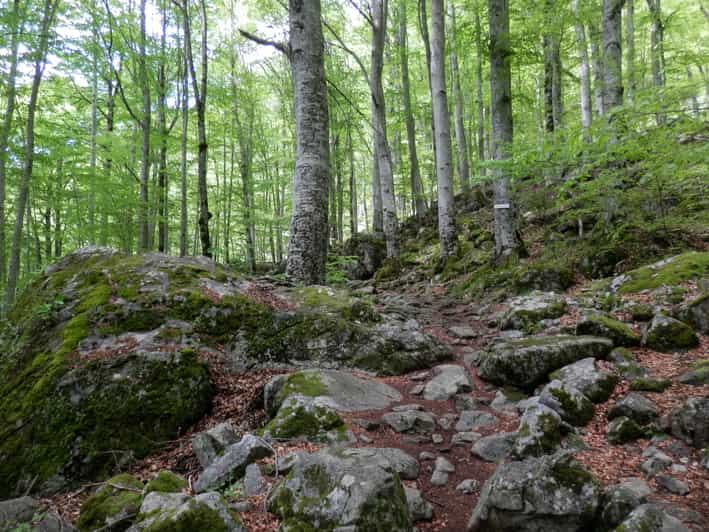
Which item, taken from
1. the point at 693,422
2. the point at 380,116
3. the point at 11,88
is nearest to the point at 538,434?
the point at 693,422

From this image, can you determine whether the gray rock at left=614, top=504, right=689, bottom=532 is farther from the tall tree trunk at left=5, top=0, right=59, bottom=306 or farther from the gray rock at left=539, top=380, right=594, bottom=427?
the tall tree trunk at left=5, top=0, right=59, bottom=306

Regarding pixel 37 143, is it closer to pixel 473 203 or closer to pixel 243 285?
pixel 243 285

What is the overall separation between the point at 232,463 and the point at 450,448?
1679mm

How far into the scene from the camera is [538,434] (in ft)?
8.61

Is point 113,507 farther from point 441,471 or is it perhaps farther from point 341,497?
point 441,471

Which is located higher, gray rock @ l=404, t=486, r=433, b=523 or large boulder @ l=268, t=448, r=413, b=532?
large boulder @ l=268, t=448, r=413, b=532

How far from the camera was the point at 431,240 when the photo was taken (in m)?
15.1

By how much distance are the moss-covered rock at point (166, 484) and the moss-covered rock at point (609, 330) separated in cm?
417

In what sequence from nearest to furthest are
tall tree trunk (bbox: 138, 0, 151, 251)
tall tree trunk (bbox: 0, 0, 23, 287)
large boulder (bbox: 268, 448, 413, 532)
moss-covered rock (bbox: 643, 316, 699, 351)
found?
large boulder (bbox: 268, 448, 413, 532)
moss-covered rock (bbox: 643, 316, 699, 351)
tall tree trunk (bbox: 0, 0, 23, 287)
tall tree trunk (bbox: 138, 0, 151, 251)

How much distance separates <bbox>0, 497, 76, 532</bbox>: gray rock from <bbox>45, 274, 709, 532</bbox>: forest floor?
182mm

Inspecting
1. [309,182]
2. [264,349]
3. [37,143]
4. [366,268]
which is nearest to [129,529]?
[264,349]

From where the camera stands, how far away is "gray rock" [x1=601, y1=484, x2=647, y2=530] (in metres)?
1.84

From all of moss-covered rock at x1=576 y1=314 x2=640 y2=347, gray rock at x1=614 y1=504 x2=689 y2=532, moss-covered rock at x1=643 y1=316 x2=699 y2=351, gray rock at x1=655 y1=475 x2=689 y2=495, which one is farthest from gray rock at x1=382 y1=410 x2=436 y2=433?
moss-covered rock at x1=643 y1=316 x2=699 y2=351

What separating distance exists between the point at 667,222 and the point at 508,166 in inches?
118
